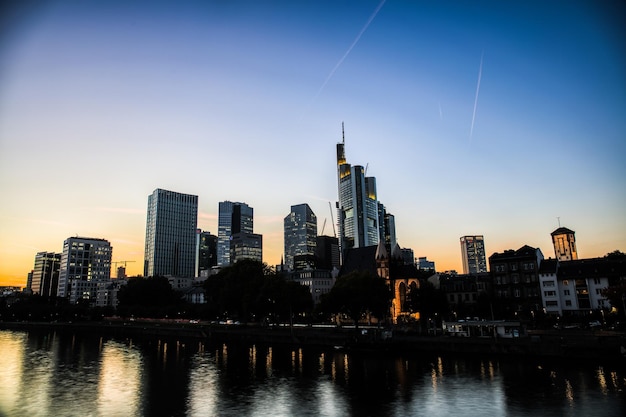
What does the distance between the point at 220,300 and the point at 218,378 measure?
83.0m

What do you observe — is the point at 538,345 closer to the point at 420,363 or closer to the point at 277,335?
the point at 420,363

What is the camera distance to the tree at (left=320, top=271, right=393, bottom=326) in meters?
113

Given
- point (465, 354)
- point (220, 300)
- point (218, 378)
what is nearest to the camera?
point (218, 378)

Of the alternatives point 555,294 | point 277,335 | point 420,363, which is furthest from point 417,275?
point 420,363

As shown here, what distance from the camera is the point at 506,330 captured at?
9094 centimetres

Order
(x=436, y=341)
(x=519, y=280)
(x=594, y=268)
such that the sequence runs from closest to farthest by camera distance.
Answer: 1. (x=436, y=341)
2. (x=594, y=268)
3. (x=519, y=280)

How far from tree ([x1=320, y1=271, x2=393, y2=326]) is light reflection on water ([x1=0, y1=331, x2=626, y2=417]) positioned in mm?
27157

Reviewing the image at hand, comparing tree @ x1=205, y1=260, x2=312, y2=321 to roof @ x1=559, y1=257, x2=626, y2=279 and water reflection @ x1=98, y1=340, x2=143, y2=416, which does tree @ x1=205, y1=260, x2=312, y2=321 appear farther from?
roof @ x1=559, y1=257, x2=626, y2=279

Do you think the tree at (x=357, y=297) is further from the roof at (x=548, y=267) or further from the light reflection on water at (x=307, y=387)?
the roof at (x=548, y=267)

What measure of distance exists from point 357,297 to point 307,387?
5788cm

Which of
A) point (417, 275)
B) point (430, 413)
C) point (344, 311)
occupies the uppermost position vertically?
point (417, 275)

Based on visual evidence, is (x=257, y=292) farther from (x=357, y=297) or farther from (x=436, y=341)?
(x=436, y=341)

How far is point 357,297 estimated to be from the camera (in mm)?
112438

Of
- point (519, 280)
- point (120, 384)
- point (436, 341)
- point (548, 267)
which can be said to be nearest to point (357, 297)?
point (436, 341)
